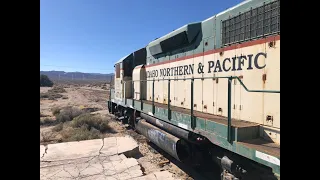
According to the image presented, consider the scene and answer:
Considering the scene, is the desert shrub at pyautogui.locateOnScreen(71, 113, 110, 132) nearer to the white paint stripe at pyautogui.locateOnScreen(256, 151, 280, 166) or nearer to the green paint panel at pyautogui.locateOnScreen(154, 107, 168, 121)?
the green paint panel at pyautogui.locateOnScreen(154, 107, 168, 121)

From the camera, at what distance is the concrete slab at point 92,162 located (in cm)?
576

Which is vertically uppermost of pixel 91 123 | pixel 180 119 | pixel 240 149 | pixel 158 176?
pixel 180 119

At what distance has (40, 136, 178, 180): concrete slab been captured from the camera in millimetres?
5758

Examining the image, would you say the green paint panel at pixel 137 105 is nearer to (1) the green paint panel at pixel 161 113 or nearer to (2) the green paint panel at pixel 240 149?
(1) the green paint panel at pixel 161 113

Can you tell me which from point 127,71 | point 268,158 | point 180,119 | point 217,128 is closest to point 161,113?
point 180,119

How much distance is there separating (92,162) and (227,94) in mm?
4438

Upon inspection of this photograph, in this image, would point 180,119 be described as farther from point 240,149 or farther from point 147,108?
point 147,108

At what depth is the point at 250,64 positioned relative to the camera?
4434 mm

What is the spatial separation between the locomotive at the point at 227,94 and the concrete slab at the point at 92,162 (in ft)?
3.45

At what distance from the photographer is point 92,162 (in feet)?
22.1

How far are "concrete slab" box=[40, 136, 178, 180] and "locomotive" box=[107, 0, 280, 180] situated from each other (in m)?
1.05

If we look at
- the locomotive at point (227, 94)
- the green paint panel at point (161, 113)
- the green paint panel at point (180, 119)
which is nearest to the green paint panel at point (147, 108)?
the locomotive at point (227, 94)
